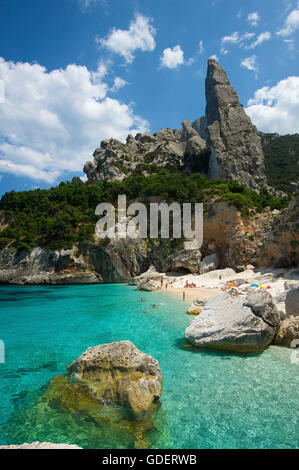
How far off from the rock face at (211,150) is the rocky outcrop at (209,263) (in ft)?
77.9

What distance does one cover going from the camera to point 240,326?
766cm

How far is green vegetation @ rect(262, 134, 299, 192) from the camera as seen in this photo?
54394mm

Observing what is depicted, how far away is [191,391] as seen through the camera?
5.71 m

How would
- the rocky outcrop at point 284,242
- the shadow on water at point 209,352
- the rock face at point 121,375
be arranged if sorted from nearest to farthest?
the rock face at point 121,375
the shadow on water at point 209,352
the rocky outcrop at point 284,242

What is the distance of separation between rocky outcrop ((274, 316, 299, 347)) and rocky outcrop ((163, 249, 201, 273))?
22.9 m

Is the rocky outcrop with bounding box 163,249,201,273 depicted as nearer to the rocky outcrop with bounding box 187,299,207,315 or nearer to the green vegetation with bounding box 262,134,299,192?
the rocky outcrop with bounding box 187,299,207,315

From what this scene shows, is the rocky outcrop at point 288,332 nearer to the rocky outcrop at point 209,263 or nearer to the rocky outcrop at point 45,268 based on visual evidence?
the rocky outcrop at point 209,263

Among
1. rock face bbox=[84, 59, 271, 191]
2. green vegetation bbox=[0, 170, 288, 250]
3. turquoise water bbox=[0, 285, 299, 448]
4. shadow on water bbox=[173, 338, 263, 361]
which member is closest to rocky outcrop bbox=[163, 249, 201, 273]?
green vegetation bbox=[0, 170, 288, 250]

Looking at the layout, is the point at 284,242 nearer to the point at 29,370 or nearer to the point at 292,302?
the point at 292,302

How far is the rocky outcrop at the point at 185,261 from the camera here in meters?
31.1

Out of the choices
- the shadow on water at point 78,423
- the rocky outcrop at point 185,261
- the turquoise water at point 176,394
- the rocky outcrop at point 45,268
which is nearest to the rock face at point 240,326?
the turquoise water at point 176,394

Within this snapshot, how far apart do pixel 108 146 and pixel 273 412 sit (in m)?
63.5

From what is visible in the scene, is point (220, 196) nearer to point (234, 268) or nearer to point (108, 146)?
point (234, 268)
